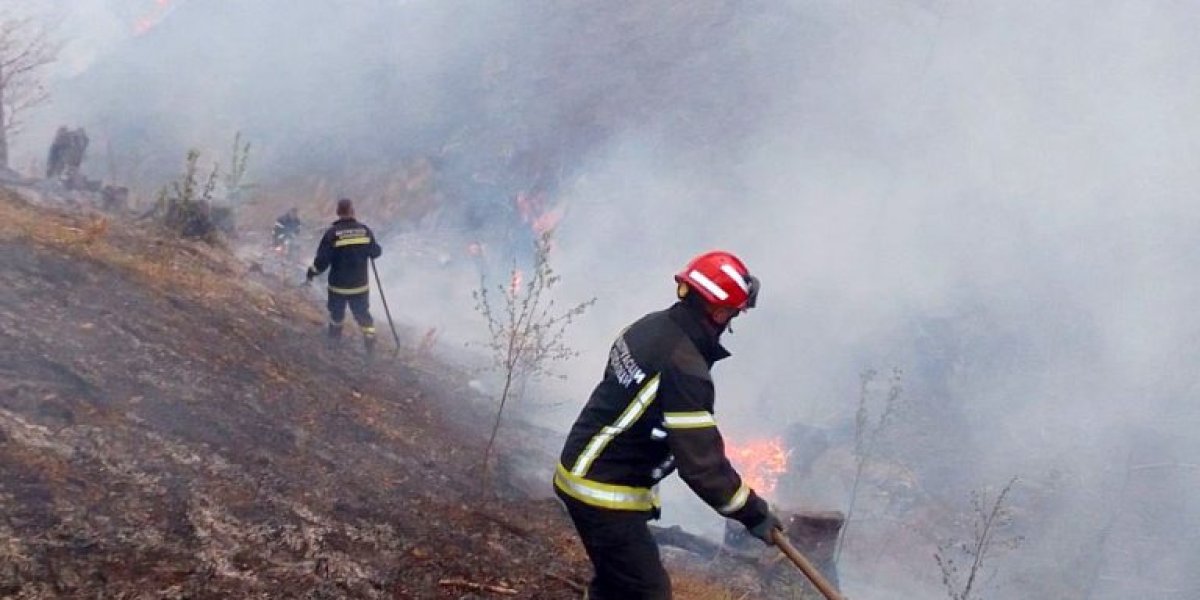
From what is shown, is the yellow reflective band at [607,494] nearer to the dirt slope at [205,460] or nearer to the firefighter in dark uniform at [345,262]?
the dirt slope at [205,460]

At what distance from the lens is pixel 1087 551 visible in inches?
436

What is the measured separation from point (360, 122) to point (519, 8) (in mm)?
5056

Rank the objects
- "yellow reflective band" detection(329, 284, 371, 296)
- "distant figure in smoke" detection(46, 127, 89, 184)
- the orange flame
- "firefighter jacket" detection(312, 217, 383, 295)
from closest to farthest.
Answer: "firefighter jacket" detection(312, 217, 383, 295) → "yellow reflective band" detection(329, 284, 371, 296) → "distant figure in smoke" detection(46, 127, 89, 184) → the orange flame

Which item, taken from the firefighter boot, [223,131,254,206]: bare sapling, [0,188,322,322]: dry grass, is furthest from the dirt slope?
[223,131,254,206]: bare sapling

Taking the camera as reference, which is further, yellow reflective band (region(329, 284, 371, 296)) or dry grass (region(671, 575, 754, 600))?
yellow reflective band (region(329, 284, 371, 296))

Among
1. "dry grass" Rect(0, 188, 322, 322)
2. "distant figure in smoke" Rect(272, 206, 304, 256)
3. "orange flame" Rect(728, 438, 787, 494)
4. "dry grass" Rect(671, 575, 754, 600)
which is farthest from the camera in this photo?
"distant figure in smoke" Rect(272, 206, 304, 256)

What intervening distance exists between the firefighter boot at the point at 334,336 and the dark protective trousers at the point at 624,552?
5.48 m

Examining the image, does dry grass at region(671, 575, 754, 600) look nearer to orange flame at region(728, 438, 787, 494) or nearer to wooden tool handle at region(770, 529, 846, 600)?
wooden tool handle at region(770, 529, 846, 600)

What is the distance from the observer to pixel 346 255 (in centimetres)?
788

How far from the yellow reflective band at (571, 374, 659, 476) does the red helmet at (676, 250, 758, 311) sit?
1.21ft

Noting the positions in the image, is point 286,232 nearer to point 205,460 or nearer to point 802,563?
point 205,460

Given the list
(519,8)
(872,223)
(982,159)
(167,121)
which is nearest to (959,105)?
(982,159)

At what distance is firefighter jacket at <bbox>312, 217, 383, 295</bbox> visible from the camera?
7.79 m

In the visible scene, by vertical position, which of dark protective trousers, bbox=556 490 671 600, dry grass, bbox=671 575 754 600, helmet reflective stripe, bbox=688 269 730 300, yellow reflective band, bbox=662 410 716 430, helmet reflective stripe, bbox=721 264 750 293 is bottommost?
dry grass, bbox=671 575 754 600
